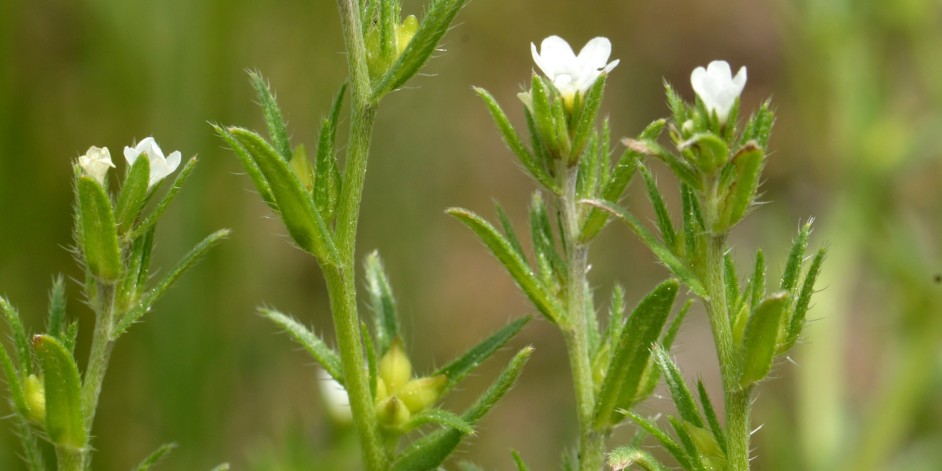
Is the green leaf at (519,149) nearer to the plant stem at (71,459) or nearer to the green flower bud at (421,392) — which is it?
the green flower bud at (421,392)

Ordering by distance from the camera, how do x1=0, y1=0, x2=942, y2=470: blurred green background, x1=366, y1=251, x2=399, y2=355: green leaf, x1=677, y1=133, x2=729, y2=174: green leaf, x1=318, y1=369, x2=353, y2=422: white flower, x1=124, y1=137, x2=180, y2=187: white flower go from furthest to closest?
x1=0, y1=0, x2=942, y2=470: blurred green background, x1=318, y1=369, x2=353, y2=422: white flower, x1=366, y1=251, x2=399, y2=355: green leaf, x1=124, y1=137, x2=180, y2=187: white flower, x1=677, y1=133, x2=729, y2=174: green leaf

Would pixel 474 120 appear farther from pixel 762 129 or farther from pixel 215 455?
pixel 762 129

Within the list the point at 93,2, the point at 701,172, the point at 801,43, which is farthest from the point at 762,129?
the point at 801,43

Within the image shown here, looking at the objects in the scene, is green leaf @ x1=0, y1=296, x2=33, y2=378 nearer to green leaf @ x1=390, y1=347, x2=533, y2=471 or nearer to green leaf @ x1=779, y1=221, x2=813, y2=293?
green leaf @ x1=390, y1=347, x2=533, y2=471

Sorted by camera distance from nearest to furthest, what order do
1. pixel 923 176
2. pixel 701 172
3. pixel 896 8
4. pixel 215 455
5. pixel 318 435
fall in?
pixel 701 172 → pixel 318 435 → pixel 215 455 → pixel 896 8 → pixel 923 176

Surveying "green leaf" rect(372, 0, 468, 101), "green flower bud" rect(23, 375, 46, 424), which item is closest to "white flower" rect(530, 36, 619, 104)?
"green leaf" rect(372, 0, 468, 101)

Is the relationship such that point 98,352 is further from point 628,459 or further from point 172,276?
point 628,459
